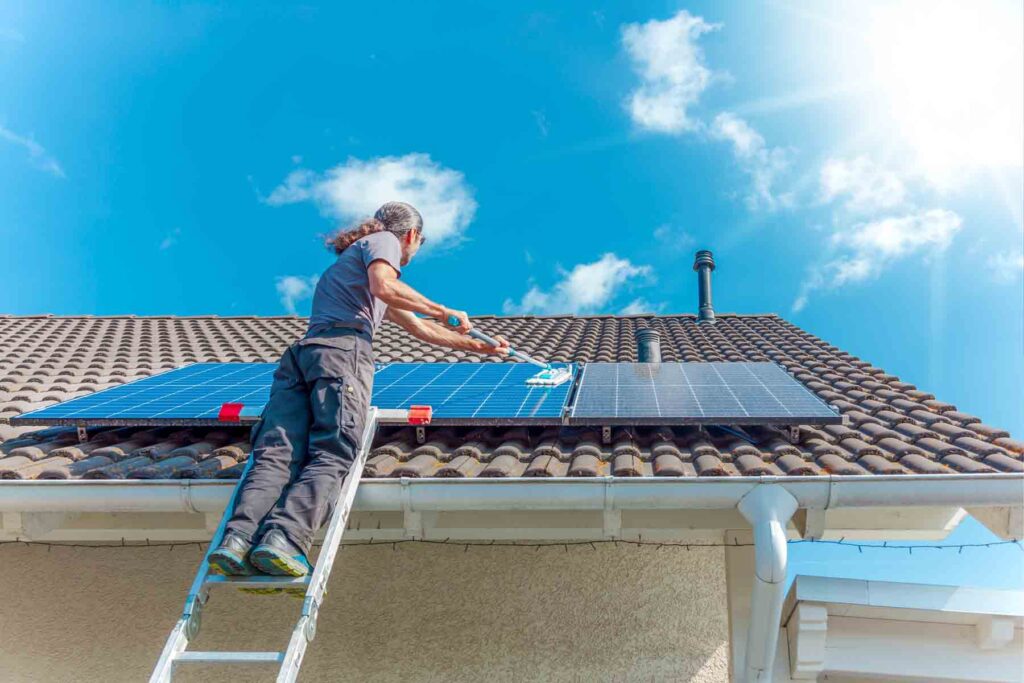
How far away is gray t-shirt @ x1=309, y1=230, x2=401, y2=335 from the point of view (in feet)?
11.5

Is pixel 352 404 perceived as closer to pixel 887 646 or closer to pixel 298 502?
pixel 298 502

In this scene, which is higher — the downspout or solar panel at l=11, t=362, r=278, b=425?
solar panel at l=11, t=362, r=278, b=425

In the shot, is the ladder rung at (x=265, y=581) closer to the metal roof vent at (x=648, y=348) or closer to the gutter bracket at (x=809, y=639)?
the gutter bracket at (x=809, y=639)

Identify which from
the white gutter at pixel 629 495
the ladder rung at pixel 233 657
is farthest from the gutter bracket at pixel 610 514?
the ladder rung at pixel 233 657

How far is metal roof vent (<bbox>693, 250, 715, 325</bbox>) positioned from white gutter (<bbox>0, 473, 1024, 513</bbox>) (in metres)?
6.43

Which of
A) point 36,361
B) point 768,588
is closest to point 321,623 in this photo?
point 768,588

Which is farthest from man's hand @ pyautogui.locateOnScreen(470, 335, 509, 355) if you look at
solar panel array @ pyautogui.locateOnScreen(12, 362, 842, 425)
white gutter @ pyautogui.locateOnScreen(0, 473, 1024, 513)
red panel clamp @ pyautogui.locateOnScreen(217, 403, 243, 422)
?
red panel clamp @ pyautogui.locateOnScreen(217, 403, 243, 422)

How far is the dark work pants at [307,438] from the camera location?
2854mm

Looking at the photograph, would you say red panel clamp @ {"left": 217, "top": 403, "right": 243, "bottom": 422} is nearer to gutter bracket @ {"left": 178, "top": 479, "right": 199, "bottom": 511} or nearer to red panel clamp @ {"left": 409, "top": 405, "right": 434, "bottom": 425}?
gutter bracket @ {"left": 178, "top": 479, "right": 199, "bottom": 511}

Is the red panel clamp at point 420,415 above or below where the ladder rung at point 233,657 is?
above

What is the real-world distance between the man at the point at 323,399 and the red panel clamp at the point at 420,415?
0.53m

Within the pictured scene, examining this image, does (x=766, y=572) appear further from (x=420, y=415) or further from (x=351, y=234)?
(x=351, y=234)

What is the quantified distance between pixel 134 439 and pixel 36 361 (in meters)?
3.86

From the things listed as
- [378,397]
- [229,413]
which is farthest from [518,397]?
[229,413]
